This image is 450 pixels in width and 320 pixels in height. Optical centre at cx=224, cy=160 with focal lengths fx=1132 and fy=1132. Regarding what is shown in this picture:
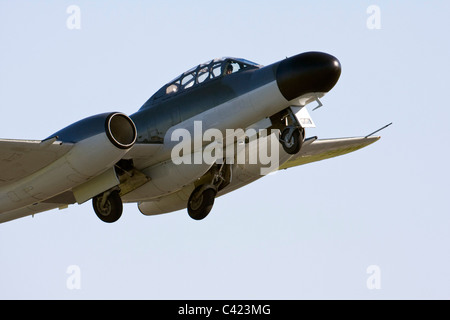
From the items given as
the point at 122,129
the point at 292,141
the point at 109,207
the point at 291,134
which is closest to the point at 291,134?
the point at 291,134

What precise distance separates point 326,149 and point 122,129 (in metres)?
8.15

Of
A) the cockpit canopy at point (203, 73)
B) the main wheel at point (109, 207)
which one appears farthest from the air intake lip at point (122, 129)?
the main wheel at point (109, 207)

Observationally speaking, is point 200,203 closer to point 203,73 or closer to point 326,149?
point 203,73

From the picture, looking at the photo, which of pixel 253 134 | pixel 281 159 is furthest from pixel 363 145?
pixel 253 134

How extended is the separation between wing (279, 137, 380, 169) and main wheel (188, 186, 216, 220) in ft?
11.2

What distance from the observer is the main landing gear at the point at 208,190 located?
30359mm

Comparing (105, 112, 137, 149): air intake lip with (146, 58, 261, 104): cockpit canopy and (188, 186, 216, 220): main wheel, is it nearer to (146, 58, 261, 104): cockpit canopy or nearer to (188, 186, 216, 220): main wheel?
(146, 58, 261, 104): cockpit canopy

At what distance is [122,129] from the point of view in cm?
2734

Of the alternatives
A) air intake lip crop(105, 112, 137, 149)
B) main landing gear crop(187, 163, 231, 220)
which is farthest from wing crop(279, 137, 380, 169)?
air intake lip crop(105, 112, 137, 149)

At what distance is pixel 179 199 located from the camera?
32031 millimetres

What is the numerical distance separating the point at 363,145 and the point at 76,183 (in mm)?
9982

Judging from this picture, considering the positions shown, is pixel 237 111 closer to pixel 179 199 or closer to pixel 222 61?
pixel 222 61

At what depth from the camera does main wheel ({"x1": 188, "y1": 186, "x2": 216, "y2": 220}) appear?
30.5 m

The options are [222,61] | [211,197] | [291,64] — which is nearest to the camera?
[291,64]
